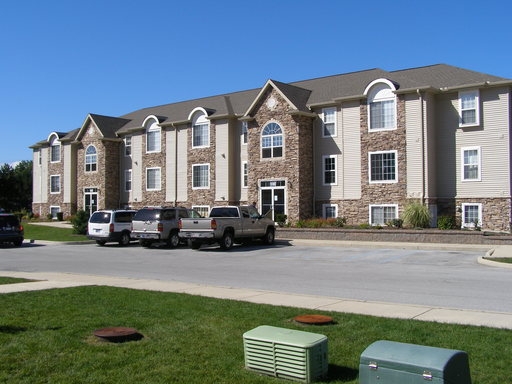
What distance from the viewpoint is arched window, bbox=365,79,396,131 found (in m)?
31.8

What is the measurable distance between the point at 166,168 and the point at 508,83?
84.9 ft

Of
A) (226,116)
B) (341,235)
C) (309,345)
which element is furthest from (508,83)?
(309,345)

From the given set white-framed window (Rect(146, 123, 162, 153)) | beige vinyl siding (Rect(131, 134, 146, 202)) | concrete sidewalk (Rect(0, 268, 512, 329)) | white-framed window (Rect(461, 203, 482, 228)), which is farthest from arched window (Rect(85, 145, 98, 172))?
concrete sidewalk (Rect(0, 268, 512, 329))

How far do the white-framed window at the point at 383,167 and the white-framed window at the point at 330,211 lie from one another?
314 cm

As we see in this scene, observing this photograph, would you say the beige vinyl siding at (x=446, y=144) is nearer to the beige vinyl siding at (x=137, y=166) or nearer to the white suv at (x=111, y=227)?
the white suv at (x=111, y=227)

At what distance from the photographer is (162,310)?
9414 mm

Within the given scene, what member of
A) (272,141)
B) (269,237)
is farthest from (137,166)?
(269,237)

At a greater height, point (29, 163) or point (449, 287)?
point (29, 163)

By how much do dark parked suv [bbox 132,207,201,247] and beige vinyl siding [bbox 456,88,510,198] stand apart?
15758 mm

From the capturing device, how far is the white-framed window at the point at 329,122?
34.8 meters

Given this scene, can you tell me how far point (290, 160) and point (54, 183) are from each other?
93.9 feet

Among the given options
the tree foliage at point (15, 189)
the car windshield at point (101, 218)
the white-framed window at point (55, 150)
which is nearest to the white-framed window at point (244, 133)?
→ the car windshield at point (101, 218)

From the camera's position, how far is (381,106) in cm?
3231

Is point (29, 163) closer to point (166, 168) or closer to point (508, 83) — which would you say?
point (166, 168)
